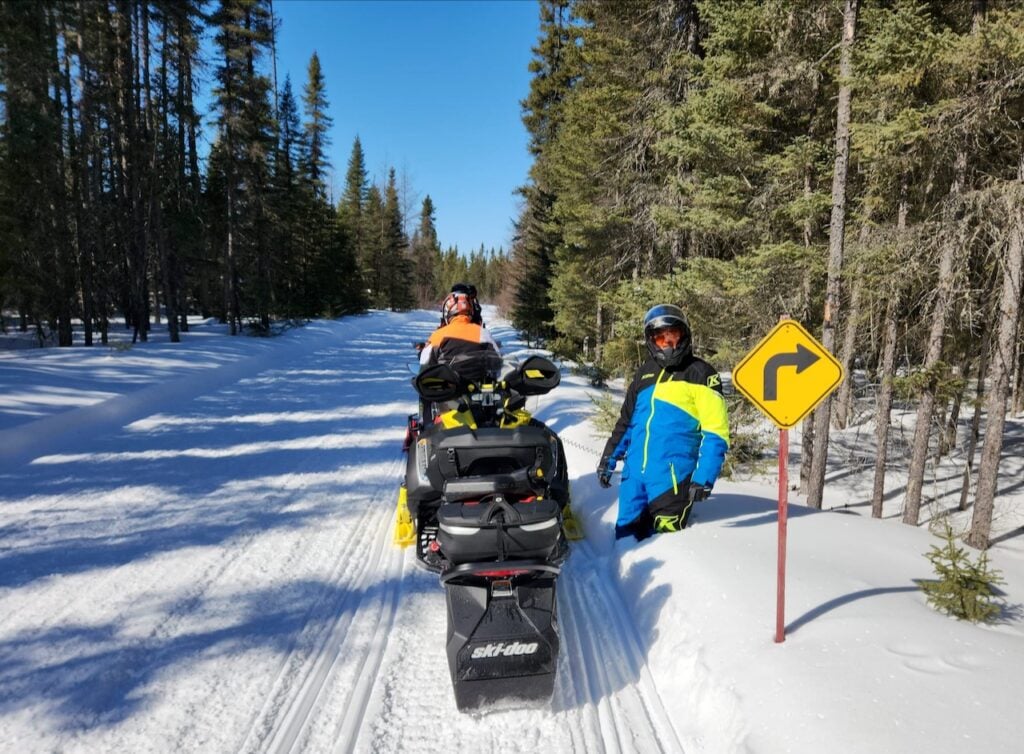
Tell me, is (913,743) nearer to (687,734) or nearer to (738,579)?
(687,734)

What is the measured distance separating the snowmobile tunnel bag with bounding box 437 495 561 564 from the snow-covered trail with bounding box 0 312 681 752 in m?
0.86

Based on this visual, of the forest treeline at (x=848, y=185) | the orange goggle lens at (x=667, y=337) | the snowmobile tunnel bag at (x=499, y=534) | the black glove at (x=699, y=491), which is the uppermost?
the forest treeline at (x=848, y=185)

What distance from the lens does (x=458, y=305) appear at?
5.20 metres

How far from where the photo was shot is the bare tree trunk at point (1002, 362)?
708 centimetres

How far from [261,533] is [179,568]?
0.78 meters

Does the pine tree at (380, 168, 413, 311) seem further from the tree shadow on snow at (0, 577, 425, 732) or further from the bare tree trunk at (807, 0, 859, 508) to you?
the tree shadow on snow at (0, 577, 425, 732)

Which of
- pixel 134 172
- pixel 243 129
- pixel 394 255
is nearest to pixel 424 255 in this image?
pixel 394 255

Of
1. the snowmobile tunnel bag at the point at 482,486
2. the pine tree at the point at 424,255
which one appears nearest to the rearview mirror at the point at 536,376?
the snowmobile tunnel bag at the point at 482,486

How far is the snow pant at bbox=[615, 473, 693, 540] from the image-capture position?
4488 mm

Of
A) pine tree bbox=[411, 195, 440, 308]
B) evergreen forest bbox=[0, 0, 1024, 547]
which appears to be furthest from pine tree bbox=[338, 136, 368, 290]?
evergreen forest bbox=[0, 0, 1024, 547]

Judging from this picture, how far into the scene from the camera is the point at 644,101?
41.1 ft

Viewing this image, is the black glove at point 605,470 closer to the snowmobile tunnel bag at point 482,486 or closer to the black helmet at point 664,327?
the black helmet at point 664,327

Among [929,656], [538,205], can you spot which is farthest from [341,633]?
[538,205]

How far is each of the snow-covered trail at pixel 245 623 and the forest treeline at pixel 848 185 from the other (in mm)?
5252
